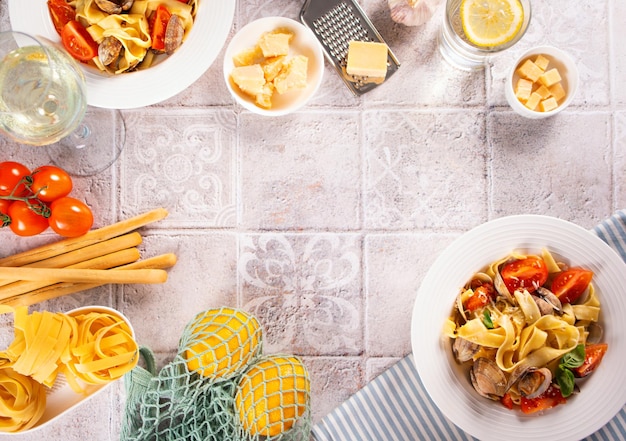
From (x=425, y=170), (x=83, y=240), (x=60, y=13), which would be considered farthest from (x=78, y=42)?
(x=425, y=170)

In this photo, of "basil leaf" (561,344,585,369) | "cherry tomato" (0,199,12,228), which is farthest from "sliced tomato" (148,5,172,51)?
"basil leaf" (561,344,585,369)

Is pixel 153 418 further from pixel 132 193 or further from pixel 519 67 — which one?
pixel 519 67

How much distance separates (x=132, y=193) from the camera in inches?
48.7

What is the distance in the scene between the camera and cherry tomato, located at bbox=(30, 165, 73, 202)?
3.77 ft

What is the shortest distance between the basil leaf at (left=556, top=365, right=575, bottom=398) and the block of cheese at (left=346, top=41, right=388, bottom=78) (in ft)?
2.11

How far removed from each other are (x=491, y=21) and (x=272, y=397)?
820mm

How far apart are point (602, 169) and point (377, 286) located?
0.53 meters

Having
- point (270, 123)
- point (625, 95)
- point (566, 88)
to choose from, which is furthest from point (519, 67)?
point (270, 123)

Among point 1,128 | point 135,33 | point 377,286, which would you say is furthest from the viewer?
point 377,286

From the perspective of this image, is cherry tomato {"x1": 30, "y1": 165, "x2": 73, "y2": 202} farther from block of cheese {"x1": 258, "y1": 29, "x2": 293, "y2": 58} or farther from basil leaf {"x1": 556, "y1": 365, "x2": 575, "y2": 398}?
basil leaf {"x1": 556, "y1": 365, "x2": 575, "y2": 398}

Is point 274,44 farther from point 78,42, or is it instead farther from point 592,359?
point 592,359

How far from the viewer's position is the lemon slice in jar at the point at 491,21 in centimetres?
113

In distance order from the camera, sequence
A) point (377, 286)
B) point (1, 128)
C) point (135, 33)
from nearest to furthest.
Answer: point (1, 128) < point (135, 33) < point (377, 286)

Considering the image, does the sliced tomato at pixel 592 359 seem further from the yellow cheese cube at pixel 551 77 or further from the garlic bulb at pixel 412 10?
the garlic bulb at pixel 412 10
